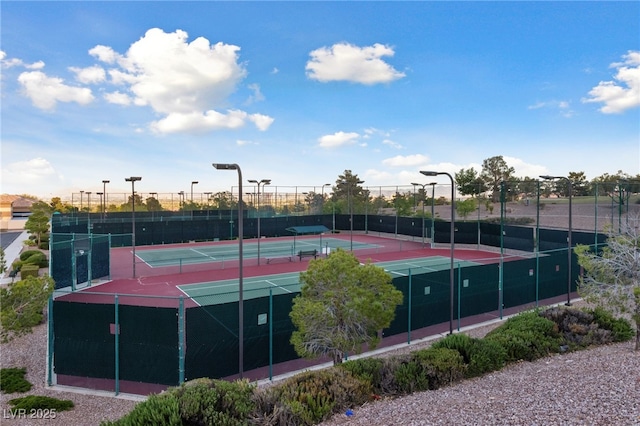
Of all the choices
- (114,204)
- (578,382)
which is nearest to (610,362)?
(578,382)

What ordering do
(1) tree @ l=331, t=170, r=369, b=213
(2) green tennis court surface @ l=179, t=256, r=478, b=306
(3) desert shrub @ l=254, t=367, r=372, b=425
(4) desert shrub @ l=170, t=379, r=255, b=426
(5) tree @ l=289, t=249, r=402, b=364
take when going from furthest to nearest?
(1) tree @ l=331, t=170, r=369, b=213 → (2) green tennis court surface @ l=179, t=256, r=478, b=306 → (5) tree @ l=289, t=249, r=402, b=364 → (3) desert shrub @ l=254, t=367, r=372, b=425 → (4) desert shrub @ l=170, t=379, r=255, b=426

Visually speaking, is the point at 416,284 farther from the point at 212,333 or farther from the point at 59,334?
the point at 59,334

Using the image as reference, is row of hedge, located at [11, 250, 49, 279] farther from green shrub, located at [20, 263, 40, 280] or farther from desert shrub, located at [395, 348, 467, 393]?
desert shrub, located at [395, 348, 467, 393]

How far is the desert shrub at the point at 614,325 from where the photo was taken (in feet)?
45.3

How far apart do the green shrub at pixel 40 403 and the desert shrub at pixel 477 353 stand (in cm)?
904

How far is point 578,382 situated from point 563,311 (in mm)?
6510

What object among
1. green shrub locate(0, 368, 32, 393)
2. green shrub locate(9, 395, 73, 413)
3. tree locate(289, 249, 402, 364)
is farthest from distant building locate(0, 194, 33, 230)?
tree locate(289, 249, 402, 364)

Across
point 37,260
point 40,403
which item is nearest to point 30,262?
point 37,260

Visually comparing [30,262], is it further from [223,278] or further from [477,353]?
[477,353]

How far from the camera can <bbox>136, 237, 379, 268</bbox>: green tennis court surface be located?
33.6 m

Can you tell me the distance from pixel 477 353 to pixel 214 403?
6.51 metres

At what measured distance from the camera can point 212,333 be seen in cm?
1141

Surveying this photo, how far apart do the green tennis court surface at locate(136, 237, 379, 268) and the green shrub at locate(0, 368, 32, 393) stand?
671 inches

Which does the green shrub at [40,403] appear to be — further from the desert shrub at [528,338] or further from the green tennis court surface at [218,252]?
the green tennis court surface at [218,252]
